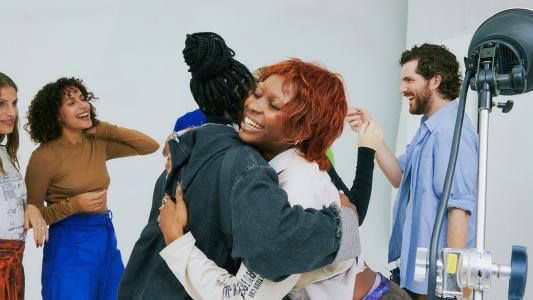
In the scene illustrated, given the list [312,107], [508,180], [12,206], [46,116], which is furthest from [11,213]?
[508,180]

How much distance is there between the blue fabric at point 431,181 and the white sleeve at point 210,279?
3.83 ft

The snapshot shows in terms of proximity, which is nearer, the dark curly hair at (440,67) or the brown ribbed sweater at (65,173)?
the dark curly hair at (440,67)

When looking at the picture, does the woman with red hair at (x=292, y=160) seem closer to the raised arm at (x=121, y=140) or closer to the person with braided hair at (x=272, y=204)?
the person with braided hair at (x=272, y=204)

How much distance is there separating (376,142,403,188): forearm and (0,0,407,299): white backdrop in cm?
246

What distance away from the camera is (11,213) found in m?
2.46

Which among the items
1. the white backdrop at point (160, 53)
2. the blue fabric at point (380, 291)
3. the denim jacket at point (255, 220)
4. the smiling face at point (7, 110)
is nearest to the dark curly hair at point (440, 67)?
the blue fabric at point (380, 291)

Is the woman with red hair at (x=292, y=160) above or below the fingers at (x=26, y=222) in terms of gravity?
above

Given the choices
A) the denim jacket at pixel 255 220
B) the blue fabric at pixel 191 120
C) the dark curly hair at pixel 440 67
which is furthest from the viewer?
the dark curly hair at pixel 440 67

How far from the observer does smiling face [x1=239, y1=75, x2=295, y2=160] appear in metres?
1.24

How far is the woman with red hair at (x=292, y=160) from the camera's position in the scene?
1.19m

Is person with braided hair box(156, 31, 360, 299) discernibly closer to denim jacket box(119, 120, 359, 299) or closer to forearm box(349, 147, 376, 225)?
denim jacket box(119, 120, 359, 299)

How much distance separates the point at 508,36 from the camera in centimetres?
106

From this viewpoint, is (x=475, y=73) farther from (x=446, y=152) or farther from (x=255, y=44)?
(x=255, y=44)

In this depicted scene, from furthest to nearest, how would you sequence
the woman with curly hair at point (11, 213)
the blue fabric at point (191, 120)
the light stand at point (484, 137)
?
the woman with curly hair at point (11, 213) → the blue fabric at point (191, 120) → the light stand at point (484, 137)
